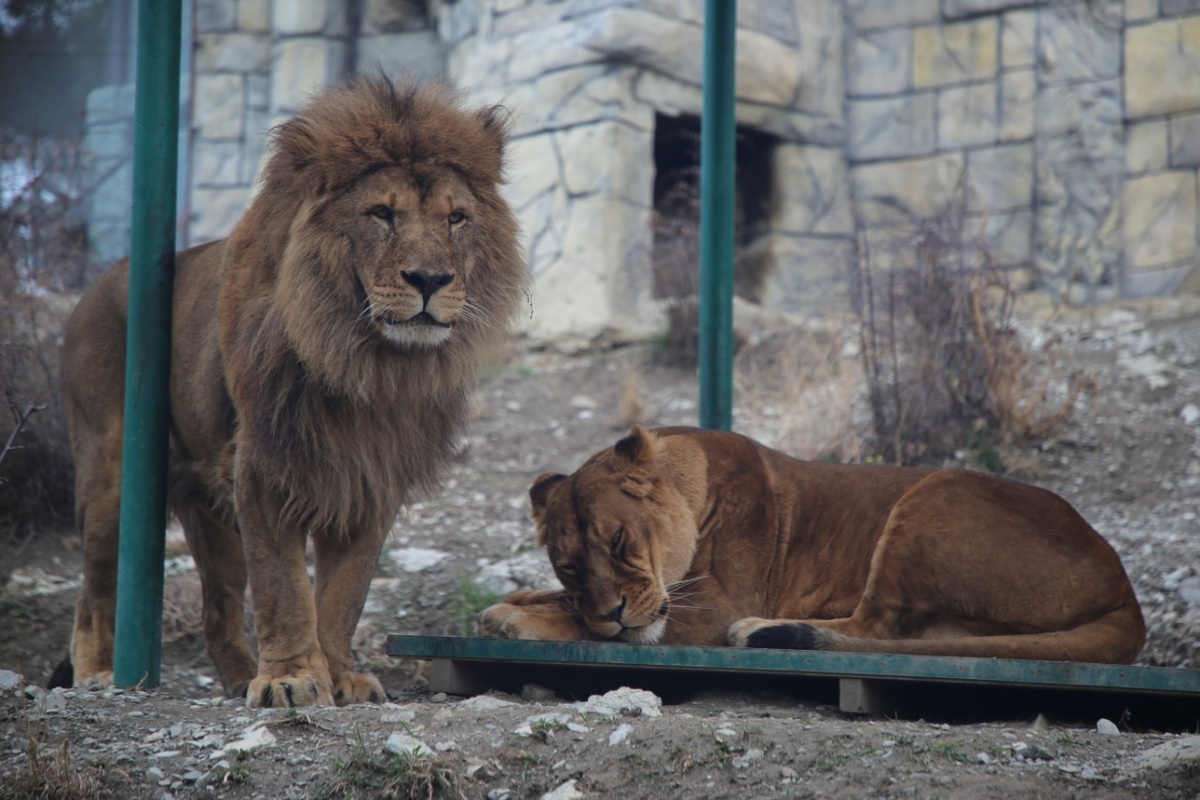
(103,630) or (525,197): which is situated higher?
(525,197)

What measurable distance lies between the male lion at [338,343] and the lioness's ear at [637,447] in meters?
0.54

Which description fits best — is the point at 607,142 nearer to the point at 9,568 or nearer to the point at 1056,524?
the point at 9,568

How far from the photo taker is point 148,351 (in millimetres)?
4422

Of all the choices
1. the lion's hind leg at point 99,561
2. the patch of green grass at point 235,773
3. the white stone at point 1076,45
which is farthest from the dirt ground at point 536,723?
the white stone at point 1076,45

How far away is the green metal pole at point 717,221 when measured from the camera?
5746 millimetres

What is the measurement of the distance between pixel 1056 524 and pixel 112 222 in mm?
10172

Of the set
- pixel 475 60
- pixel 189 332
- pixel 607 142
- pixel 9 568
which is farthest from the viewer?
pixel 475 60

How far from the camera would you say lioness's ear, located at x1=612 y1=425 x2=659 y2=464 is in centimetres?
460

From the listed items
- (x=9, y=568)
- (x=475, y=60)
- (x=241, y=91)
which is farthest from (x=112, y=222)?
(x=9, y=568)

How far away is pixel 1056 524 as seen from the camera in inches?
168

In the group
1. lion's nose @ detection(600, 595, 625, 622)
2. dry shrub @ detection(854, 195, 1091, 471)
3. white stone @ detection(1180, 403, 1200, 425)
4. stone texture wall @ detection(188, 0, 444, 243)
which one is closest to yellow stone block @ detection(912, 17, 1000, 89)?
dry shrub @ detection(854, 195, 1091, 471)

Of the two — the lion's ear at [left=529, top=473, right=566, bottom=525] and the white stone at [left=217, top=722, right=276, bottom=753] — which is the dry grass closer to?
the white stone at [left=217, top=722, right=276, bottom=753]

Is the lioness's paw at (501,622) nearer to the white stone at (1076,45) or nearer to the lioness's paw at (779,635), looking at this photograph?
the lioness's paw at (779,635)

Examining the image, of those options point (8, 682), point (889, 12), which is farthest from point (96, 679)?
point (889, 12)
